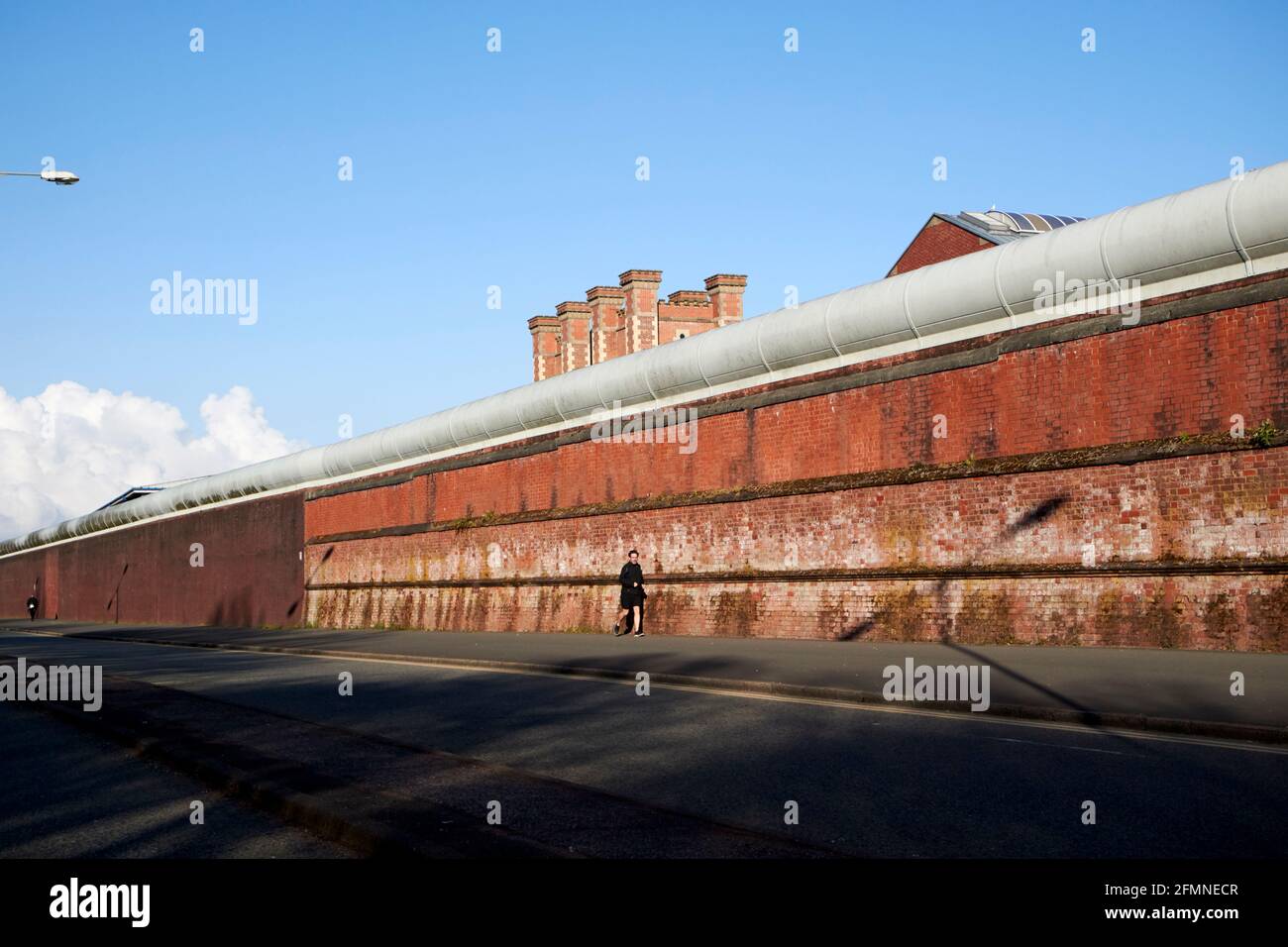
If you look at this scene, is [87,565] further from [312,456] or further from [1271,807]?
[1271,807]

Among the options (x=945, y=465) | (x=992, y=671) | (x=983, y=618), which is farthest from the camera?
(x=945, y=465)

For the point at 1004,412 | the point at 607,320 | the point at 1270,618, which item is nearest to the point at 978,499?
the point at 1004,412

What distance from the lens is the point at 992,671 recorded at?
46.5 ft

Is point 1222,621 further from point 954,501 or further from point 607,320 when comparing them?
point 607,320

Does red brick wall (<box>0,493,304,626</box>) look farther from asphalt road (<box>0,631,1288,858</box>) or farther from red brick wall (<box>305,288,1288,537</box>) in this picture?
asphalt road (<box>0,631,1288,858</box>)

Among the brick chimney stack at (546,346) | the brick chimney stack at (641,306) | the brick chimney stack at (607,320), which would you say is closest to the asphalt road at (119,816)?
the brick chimney stack at (641,306)

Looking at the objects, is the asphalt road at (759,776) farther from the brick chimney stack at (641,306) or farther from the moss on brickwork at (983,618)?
the brick chimney stack at (641,306)

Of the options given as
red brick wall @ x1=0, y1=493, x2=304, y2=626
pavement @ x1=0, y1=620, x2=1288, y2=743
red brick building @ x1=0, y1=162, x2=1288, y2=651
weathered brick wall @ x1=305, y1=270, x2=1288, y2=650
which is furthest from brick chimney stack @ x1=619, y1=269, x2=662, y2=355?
pavement @ x1=0, y1=620, x2=1288, y2=743

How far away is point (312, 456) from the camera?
4212 cm

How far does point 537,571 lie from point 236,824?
21.9 m

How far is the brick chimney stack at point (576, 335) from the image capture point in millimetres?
51125

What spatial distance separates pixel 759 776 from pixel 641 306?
40.8m

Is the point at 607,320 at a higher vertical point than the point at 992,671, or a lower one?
higher
